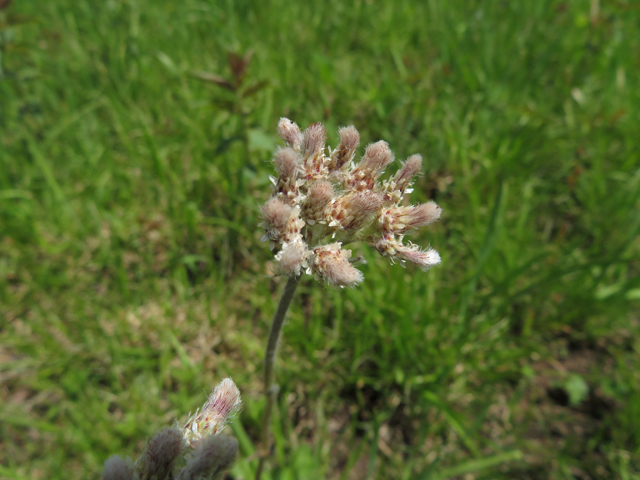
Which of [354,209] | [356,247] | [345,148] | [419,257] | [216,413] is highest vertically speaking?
[345,148]

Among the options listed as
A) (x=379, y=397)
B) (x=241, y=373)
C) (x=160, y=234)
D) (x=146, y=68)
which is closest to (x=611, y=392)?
(x=379, y=397)

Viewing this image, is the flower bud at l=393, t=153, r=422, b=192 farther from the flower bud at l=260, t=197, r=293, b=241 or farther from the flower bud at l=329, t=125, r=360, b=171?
the flower bud at l=260, t=197, r=293, b=241

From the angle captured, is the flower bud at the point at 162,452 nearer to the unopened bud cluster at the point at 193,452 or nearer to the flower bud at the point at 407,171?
the unopened bud cluster at the point at 193,452

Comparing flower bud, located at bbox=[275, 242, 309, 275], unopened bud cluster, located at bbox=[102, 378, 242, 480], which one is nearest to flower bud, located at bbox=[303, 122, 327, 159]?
flower bud, located at bbox=[275, 242, 309, 275]

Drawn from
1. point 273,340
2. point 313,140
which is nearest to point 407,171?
point 313,140

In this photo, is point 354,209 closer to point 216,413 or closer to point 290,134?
point 290,134

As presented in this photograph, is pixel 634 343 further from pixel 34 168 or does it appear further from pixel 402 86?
pixel 34 168

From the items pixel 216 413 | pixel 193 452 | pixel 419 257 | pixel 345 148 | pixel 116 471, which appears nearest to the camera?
pixel 116 471
